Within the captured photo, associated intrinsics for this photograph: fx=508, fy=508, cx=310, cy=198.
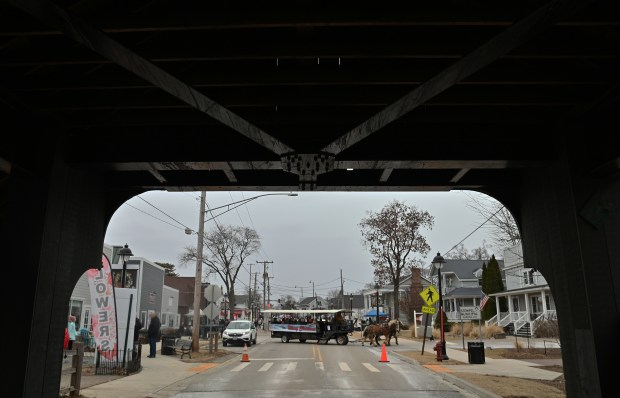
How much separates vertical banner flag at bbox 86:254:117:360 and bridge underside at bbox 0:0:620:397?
23.0 ft

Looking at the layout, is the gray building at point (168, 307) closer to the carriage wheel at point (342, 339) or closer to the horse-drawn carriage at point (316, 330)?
the horse-drawn carriage at point (316, 330)

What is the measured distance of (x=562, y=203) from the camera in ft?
21.7

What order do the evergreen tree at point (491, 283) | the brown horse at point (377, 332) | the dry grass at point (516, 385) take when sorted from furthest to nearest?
the evergreen tree at point (491, 283) → the brown horse at point (377, 332) → the dry grass at point (516, 385)

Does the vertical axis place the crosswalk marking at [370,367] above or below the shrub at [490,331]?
below

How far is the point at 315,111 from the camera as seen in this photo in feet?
22.4

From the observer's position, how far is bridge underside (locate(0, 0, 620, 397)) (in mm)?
4586

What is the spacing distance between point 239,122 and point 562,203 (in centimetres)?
427

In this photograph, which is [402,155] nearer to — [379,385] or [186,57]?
[186,57]

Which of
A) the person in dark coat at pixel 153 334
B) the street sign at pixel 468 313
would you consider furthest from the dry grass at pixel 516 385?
the person in dark coat at pixel 153 334

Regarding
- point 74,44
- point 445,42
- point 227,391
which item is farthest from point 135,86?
point 227,391

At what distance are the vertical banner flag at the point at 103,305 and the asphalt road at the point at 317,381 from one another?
2.80 metres

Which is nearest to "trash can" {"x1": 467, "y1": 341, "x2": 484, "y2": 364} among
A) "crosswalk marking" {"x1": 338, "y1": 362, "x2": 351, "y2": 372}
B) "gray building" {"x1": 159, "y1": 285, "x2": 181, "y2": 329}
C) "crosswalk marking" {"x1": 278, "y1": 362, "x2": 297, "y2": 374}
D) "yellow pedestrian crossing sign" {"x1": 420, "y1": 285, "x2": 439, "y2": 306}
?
"yellow pedestrian crossing sign" {"x1": 420, "y1": 285, "x2": 439, "y2": 306}

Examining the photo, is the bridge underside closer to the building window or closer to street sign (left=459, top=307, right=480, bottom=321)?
street sign (left=459, top=307, right=480, bottom=321)

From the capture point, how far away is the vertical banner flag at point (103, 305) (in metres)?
14.7
